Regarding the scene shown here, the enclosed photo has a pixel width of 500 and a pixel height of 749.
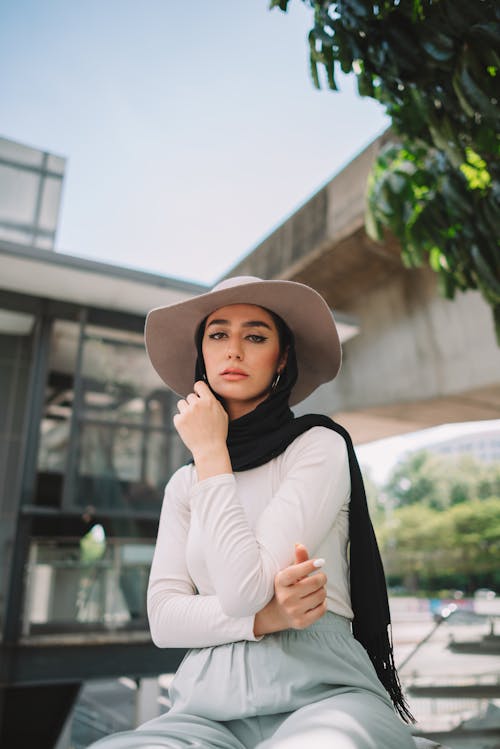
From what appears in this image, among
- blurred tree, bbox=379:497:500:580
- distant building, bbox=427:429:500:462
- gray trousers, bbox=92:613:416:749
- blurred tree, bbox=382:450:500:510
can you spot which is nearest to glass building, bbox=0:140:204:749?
gray trousers, bbox=92:613:416:749

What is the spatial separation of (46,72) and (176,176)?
2.34 metres

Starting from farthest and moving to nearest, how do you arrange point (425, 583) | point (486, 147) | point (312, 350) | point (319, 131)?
point (425, 583) → point (319, 131) → point (486, 147) → point (312, 350)

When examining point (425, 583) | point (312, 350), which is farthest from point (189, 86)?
point (425, 583)

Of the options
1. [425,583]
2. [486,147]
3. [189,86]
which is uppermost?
[189,86]

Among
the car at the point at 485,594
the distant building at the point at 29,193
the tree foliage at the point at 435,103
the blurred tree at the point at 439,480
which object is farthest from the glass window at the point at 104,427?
the blurred tree at the point at 439,480

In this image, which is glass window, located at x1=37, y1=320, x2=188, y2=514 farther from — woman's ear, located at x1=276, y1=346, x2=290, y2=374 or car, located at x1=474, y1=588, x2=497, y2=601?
car, located at x1=474, y1=588, x2=497, y2=601

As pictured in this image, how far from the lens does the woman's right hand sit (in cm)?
105

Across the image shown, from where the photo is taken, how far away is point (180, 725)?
1082 mm

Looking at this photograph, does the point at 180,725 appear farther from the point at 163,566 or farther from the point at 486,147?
the point at 486,147

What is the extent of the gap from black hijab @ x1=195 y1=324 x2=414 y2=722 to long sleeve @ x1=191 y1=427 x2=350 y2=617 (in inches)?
1.7

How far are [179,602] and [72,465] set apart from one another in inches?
293

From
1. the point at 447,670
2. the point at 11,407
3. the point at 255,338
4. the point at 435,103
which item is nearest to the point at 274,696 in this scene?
the point at 255,338

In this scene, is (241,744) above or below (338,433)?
below

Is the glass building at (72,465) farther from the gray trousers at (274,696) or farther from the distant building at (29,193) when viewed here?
the gray trousers at (274,696)
